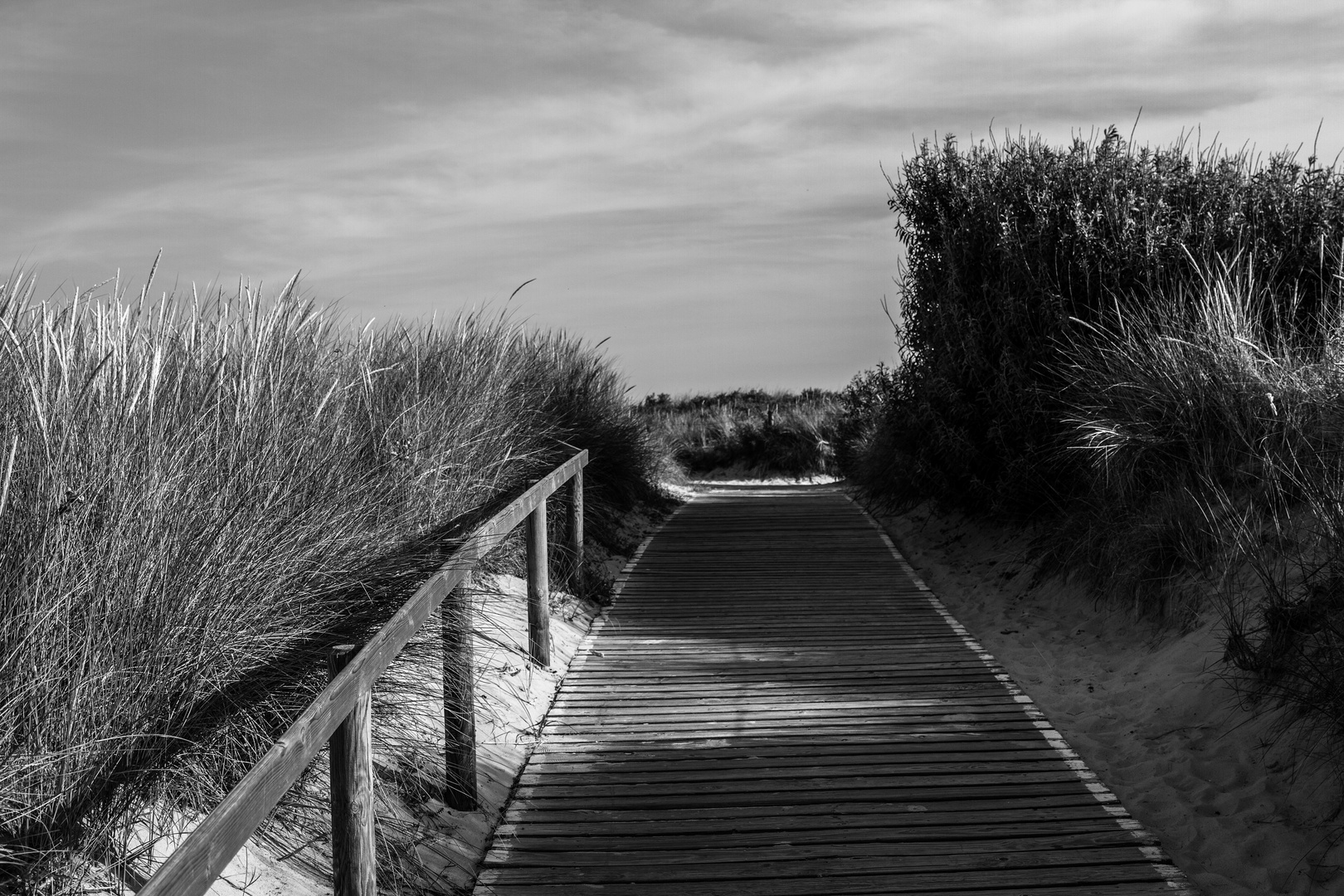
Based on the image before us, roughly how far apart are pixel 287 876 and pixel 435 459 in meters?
2.75

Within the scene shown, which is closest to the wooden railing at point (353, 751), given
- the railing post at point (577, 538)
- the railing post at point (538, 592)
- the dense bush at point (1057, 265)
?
the railing post at point (538, 592)

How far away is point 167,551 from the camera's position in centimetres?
315

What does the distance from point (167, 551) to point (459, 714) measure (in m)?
1.39

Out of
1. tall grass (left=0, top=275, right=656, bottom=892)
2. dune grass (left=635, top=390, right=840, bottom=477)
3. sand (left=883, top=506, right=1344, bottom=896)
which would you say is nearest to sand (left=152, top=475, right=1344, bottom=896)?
sand (left=883, top=506, right=1344, bottom=896)

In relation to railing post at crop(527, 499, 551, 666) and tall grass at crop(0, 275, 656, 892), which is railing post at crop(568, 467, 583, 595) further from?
tall grass at crop(0, 275, 656, 892)

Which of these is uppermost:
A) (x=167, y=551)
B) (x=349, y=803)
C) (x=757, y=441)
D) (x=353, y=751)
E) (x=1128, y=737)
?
(x=167, y=551)

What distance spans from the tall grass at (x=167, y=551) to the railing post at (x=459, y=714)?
272 millimetres

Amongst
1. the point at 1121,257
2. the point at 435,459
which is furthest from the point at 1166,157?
the point at 435,459

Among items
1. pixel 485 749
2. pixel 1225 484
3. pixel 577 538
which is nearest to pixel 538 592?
pixel 485 749

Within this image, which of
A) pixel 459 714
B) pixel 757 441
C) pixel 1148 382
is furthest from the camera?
pixel 757 441

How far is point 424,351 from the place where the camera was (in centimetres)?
808

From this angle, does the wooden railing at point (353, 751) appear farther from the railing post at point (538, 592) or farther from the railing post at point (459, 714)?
the railing post at point (538, 592)

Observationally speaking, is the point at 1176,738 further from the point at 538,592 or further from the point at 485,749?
the point at 538,592

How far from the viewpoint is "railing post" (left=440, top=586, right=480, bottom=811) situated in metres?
4.10
